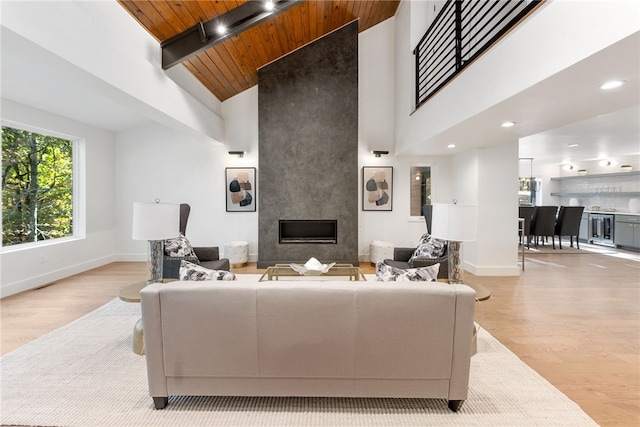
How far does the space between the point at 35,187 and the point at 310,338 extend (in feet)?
17.2

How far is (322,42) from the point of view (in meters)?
5.78

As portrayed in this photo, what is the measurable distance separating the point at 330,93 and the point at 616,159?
846cm

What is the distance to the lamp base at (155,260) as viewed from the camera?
2.70 m

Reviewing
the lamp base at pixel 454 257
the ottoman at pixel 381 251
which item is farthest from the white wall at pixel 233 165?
the lamp base at pixel 454 257

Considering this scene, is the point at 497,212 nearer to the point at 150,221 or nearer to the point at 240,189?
the point at 240,189

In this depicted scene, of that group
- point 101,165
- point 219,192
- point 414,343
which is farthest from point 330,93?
point 414,343

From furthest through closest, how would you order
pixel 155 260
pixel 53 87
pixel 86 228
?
pixel 86 228, pixel 53 87, pixel 155 260

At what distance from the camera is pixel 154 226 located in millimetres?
2633

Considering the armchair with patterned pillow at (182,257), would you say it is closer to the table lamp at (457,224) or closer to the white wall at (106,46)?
the white wall at (106,46)

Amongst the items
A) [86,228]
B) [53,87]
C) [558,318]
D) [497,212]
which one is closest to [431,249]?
[558,318]

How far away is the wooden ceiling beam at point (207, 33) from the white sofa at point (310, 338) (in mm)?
3095

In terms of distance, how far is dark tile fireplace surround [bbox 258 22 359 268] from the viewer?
19.0ft

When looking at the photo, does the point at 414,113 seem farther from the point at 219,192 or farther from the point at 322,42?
the point at 219,192

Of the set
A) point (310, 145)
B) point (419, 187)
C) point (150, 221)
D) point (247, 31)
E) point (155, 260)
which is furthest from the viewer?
point (419, 187)
